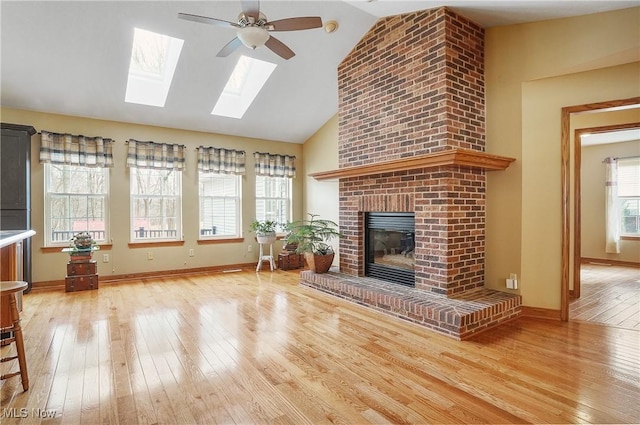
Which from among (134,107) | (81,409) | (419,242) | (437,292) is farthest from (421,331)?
(134,107)

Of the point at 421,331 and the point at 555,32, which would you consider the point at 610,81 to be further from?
the point at 421,331

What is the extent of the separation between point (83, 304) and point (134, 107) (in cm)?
297

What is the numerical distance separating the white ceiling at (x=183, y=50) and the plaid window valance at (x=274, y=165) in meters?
1.01

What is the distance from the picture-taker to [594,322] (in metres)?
3.42

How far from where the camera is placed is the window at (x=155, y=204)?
573 centimetres

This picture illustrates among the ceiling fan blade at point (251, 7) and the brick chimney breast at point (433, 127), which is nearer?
the ceiling fan blade at point (251, 7)

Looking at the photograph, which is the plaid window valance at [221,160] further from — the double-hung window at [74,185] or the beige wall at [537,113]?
the beige wall at [537,113]

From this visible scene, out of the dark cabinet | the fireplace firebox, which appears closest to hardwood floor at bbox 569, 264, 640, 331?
the fireplace firebox

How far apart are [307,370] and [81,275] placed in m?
4.16

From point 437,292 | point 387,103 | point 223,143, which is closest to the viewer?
point 437,292

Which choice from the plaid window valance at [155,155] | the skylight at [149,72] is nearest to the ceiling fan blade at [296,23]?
the skylight at [149,72]

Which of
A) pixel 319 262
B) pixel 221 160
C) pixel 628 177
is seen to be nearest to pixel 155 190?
pixel 221 160

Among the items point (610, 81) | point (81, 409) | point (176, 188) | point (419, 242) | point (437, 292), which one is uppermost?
point (610, 81)

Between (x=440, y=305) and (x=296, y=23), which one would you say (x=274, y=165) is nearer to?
(x=296, y=23)
